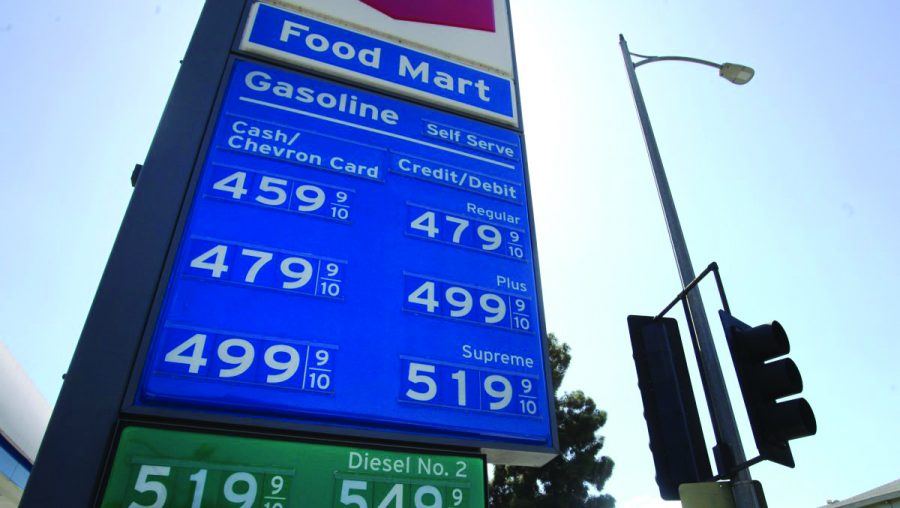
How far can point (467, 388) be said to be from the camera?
148 inches

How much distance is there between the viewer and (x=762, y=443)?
3.51 meters

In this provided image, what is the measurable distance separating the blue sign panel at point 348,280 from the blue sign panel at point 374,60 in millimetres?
389

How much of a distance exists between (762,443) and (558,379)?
16.8m

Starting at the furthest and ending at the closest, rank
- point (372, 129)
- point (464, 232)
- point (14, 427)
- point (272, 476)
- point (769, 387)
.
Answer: point (14, 427) → point (372, 129) → point (464, 232) → point (769, 387) → point (272, 476)

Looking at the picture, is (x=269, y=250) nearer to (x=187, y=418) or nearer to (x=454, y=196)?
(x=187, y=418)

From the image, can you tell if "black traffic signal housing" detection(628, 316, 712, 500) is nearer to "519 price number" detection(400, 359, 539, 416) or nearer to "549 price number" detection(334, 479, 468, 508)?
"519 price number" detection(400, 359, 539, 416)

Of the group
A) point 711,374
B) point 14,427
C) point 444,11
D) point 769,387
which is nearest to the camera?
point 769,387

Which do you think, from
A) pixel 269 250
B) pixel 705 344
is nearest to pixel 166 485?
pixel 269 250

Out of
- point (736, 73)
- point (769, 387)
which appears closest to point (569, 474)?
point (736, 73)

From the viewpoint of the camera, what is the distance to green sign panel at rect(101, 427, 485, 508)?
8.90 feet

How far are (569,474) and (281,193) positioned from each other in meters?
16.5

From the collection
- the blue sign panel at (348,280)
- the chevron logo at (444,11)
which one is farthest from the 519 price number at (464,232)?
the chevron logo at (444,11)

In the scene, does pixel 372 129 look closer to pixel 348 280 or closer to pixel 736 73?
pixel 348 280

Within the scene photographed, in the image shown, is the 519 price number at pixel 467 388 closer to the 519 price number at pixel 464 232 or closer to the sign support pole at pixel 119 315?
the 519 price number at pixel 464 232
